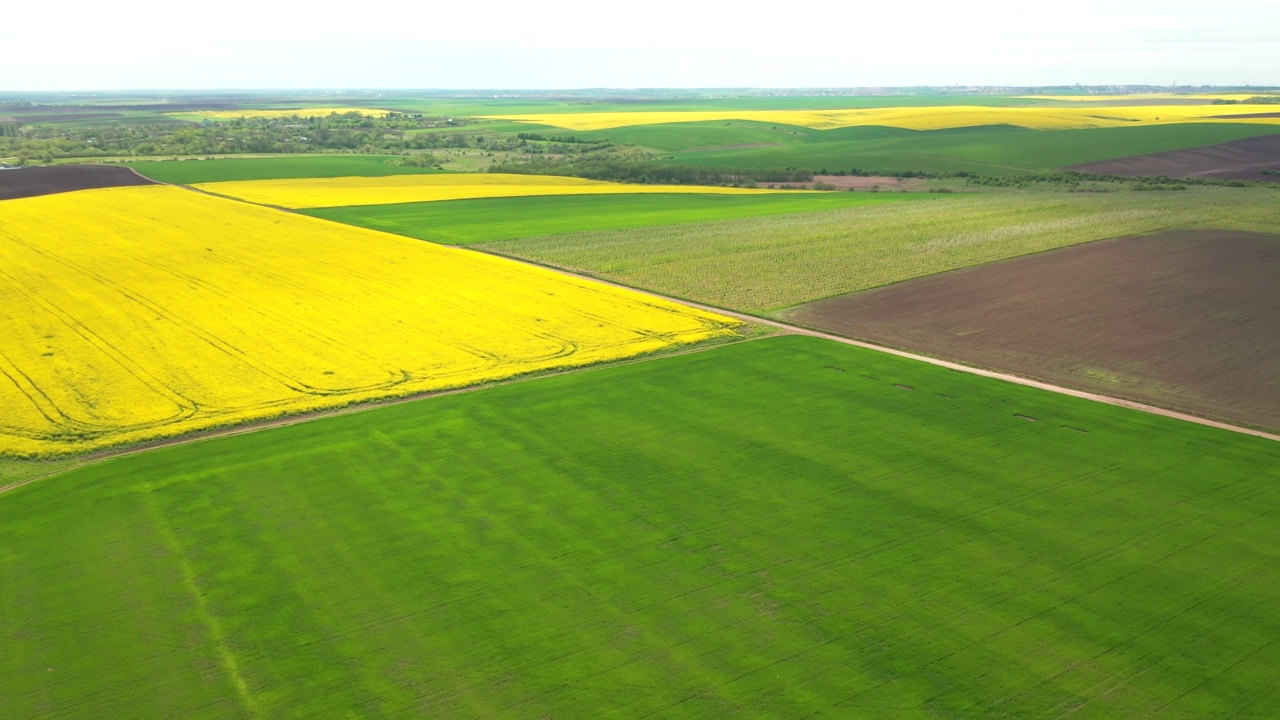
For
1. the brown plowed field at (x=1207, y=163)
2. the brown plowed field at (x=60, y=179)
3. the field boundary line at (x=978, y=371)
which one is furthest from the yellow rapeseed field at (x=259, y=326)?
the brown plowed field at (x=1207, y=163)

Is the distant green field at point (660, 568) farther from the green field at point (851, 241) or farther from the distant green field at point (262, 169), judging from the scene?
the distant green field at point (262, 169)

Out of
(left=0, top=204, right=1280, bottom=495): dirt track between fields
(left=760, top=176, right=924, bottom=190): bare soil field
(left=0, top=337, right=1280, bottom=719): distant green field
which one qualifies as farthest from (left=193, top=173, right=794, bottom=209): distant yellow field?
(left=0, top=337, right=1280, bottom=719): distant green field

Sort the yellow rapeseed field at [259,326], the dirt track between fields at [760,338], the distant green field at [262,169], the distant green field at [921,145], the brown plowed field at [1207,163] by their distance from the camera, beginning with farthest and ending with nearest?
the distant green field at [921,145]
the distant green field at [262,169]
the brown plowed field at [1207,163]
the yellow rapeseed field at [259,326]
the dirt track between fields at [760,338]

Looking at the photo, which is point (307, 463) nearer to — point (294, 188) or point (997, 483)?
point (997, 483)

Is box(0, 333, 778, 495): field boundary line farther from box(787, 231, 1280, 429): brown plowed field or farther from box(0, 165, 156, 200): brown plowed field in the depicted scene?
box(0, 165, 156, 200): brown plowed field

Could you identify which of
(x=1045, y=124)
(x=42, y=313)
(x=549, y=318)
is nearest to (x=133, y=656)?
(x=549, y=318)

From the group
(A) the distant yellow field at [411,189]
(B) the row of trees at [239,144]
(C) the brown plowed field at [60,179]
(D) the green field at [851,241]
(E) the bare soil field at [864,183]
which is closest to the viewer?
(D) the green field at [851,241]
